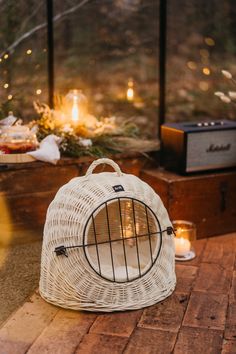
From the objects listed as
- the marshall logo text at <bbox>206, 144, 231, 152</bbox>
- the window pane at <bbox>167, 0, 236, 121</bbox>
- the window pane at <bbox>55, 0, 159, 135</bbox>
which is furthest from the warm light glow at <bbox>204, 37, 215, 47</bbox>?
the marshall logo text at <bbox>206, 144, 231, 152</bbox>

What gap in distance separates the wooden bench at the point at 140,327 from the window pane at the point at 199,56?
2704 mm

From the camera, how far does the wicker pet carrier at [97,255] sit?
8.16 feet

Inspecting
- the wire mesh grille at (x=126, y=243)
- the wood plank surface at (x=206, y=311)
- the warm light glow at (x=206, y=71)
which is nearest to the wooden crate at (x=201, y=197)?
the wire mesh grille at (x=126, y=243)

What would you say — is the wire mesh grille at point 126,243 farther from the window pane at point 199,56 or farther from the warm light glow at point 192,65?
the warm light glow at point 192,65

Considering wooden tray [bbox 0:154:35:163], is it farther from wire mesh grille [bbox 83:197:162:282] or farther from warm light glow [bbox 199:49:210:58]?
warm light glow [bbox 199:49:210:58]

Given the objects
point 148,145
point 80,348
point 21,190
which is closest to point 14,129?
point 21,190

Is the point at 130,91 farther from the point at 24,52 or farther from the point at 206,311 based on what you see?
the point at 206,311

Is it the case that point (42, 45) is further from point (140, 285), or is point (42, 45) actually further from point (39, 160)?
point (140, 285)

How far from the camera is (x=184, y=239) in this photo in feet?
10.3

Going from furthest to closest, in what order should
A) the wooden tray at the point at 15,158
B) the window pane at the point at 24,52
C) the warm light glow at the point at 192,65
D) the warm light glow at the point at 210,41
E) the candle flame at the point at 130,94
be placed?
1. the warm light glow at the point at 192,65
2. the warm light glow at the point at 210,41
3. the candle flame at the point at 130,94
4. the window pane at the point at 24,52
5. the wooden tray at the point at 15,158

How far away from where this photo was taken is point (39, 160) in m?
3.11

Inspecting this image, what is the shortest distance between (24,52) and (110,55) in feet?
3.25

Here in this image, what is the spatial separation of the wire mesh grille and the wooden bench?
0.61 ft

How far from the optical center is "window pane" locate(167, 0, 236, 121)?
523cm
